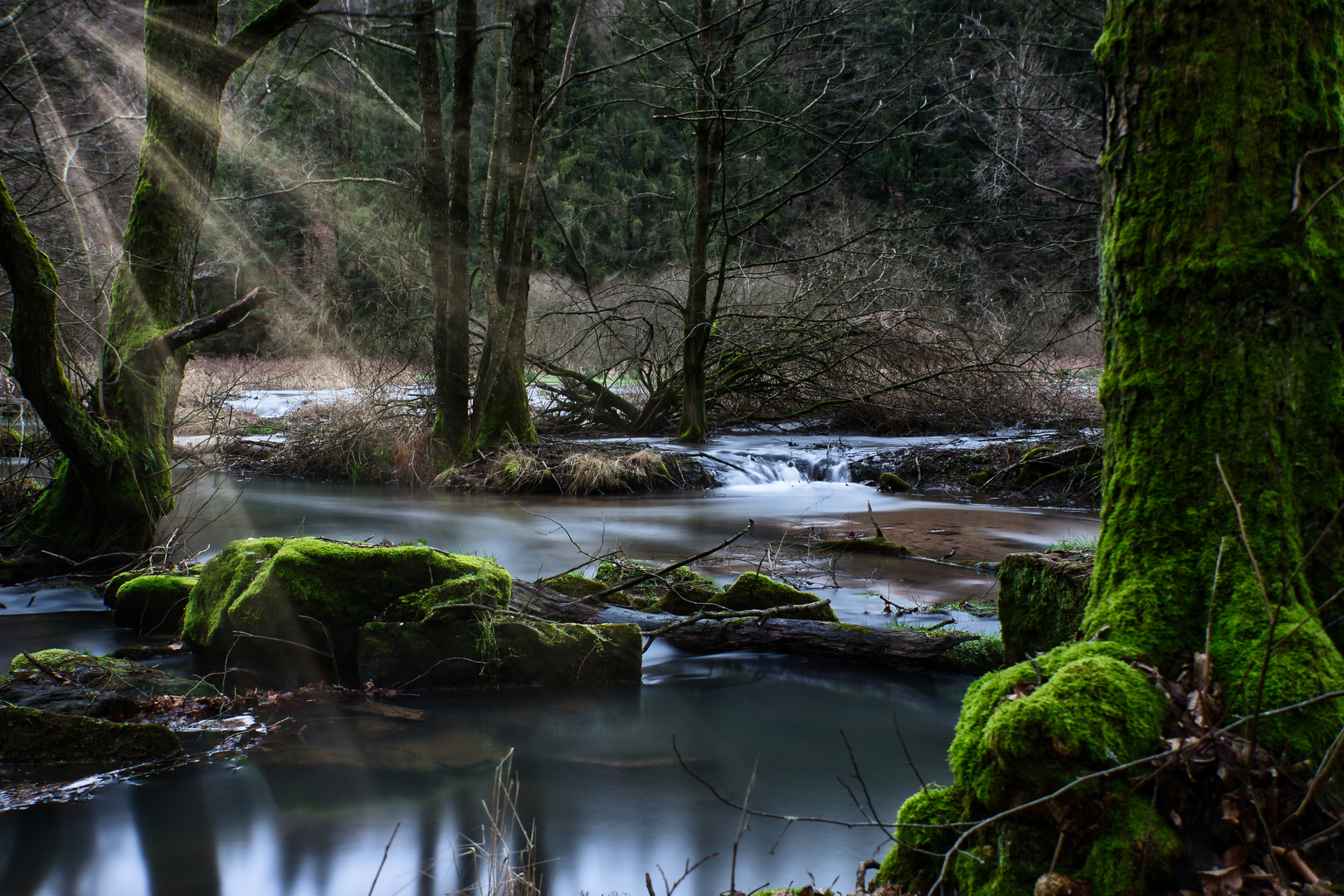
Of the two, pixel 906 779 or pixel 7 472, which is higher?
pixel 7 472

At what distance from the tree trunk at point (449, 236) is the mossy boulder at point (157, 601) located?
7.28 metres

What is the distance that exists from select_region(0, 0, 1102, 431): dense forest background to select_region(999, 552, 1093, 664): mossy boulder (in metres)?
4.63

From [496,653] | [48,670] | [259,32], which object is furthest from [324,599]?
→ [259,32]

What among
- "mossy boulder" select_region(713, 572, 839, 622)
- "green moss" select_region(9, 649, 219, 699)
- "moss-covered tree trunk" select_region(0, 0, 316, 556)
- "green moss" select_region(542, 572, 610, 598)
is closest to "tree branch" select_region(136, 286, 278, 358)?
"moss-covered tree trunk" select_region(0, 0, 316, 556)

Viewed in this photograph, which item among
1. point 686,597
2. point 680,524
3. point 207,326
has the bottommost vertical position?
point 680,524

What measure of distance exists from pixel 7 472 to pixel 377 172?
27566 mm

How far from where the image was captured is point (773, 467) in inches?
576

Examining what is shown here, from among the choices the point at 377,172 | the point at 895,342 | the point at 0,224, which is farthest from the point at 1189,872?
the point at 377,172

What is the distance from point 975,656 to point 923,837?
296 cm

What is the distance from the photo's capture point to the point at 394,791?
3.89 meters

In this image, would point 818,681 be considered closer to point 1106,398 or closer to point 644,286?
point 1106,398

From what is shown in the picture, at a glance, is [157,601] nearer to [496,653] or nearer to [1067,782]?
[496,653]

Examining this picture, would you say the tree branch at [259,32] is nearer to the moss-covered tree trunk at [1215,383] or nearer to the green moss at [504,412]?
the green moss at [504,412]

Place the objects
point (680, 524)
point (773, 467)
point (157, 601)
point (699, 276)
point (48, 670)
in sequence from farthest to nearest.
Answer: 1. point (699, 276)
2. point (773, 467)
3. point (680, 524)
4. point (157, 601)
5. point (48, 670)
